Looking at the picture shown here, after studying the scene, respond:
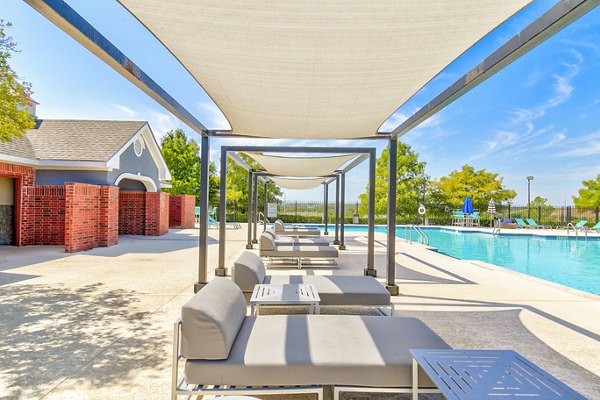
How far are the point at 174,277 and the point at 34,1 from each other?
5986mm

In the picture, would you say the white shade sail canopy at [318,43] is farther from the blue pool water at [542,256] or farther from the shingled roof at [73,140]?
the shingled roof at [73,140]

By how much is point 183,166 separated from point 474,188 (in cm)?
2540

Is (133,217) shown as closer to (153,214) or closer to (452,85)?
(153,214)

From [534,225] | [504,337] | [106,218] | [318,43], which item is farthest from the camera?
[534,225]

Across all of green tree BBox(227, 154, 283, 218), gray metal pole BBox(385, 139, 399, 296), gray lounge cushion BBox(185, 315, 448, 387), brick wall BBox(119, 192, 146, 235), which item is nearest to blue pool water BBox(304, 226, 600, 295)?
gray metal pole BBox(385, 139, 399, 296)

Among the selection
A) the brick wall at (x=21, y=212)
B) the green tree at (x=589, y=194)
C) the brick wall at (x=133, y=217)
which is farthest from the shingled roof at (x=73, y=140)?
the green tree at (x=589, y=194)

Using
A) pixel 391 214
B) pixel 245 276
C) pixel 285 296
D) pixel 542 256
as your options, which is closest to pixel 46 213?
pixel 245 276

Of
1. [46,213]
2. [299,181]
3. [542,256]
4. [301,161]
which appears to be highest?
[301,161]

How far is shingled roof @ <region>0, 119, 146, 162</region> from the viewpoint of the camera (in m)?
12.9

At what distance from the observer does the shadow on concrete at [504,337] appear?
127 inches

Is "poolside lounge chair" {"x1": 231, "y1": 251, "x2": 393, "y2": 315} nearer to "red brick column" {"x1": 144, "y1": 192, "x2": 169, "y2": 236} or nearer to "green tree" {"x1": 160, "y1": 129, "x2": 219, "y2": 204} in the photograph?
"red brick column" {"x1": 144, "y1": 192, "x2": 169, "y2": 236}

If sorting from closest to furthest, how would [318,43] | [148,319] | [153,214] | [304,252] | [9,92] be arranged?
[318,43] → [148,319] → [9,92] → [304,252] → [153,214]

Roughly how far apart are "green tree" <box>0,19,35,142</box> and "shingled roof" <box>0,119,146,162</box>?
523cm

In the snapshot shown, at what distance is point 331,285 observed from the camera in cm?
501
